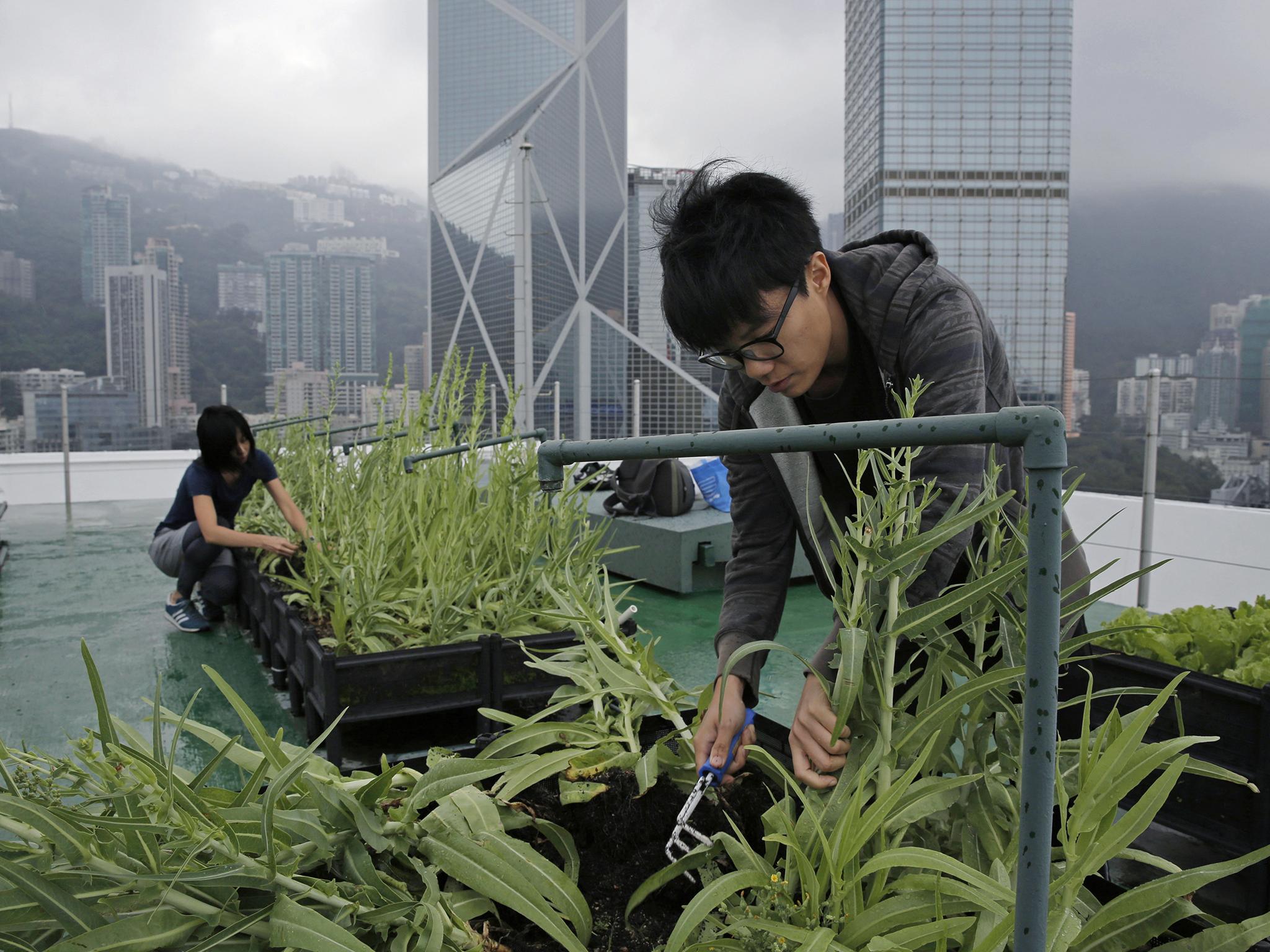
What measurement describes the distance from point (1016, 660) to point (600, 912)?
0.44 metres

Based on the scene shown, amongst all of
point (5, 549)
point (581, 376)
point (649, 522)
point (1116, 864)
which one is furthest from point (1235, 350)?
point (581, 376)

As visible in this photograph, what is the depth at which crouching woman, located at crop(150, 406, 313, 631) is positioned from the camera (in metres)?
2.84

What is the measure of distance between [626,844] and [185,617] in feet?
9.47

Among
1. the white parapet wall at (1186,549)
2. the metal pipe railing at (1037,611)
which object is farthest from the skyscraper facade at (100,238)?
the metal pipe railing at (1037,611)

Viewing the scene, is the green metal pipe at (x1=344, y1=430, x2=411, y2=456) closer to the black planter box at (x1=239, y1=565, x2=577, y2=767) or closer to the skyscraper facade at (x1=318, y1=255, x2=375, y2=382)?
the black planter box at (x1=239, y1=565, x2=577, y2=767)

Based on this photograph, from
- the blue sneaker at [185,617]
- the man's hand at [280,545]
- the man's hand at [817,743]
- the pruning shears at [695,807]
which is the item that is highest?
the man's hand at [817,743]

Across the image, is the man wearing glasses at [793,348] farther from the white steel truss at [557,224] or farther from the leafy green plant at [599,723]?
the white steel truss at [557,224]

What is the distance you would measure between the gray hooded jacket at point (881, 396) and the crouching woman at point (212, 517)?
6.88 feet

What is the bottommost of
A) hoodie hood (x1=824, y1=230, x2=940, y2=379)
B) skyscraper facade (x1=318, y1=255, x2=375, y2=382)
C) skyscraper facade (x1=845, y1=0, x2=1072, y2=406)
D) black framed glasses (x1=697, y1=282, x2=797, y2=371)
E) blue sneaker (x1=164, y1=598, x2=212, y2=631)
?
blue sneaker (x1=164, y1=598, x2=212, y2=631)

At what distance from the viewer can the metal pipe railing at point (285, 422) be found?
4.21 m

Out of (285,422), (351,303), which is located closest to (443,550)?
(285,422)

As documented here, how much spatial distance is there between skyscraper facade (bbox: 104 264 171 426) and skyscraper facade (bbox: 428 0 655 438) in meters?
5.91

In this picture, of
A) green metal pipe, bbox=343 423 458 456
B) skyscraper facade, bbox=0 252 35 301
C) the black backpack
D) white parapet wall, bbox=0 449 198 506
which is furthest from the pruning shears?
skyscraper facade, bbox=0 252 35 301

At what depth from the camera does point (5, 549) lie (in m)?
4.87
